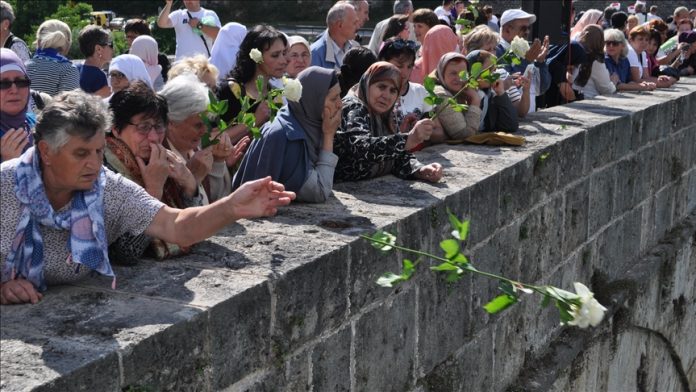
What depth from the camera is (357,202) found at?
4.61 meters

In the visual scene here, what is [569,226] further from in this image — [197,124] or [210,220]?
[210,220]

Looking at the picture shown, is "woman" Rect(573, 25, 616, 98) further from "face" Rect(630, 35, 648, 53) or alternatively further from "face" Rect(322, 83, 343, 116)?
"face" Rect(322, 83, 343, 116)

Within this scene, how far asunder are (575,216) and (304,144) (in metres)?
Answer: 2.69

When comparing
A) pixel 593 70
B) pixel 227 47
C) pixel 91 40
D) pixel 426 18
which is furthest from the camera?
pixel 593 70

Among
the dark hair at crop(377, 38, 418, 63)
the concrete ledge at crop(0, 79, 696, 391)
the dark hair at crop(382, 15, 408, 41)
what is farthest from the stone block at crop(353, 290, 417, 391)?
the dark hair at crop(382, 15, 408, 41)

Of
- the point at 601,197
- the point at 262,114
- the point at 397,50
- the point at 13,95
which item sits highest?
the point at 13,95

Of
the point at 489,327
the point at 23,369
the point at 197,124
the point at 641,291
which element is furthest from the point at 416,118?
the point at 23,369

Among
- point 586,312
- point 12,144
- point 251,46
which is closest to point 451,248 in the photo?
point 586,312

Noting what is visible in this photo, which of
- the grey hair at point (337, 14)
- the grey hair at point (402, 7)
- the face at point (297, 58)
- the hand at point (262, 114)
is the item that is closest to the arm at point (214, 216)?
the hand at point (262, 114)

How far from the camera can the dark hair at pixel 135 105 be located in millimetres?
3982

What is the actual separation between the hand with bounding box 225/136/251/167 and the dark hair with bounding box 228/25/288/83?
3.86 feet

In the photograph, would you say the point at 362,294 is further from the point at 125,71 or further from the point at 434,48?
the point at 434,48

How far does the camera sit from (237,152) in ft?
15.8

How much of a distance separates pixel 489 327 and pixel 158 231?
2426 millimetres
